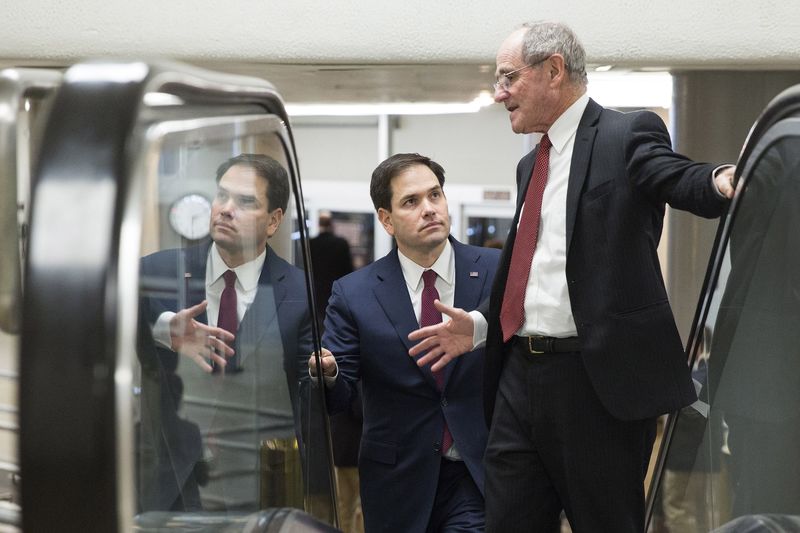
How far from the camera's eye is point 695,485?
307cm

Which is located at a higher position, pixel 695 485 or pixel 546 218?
pixel 546 218

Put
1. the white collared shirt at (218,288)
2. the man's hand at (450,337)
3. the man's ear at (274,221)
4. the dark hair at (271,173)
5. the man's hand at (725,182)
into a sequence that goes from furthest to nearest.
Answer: the man's hand at (450,337), the man's ear at (274,221), the man's hand at (725,182), the dark hair at (271,173), the white collared shirt at (218,288)

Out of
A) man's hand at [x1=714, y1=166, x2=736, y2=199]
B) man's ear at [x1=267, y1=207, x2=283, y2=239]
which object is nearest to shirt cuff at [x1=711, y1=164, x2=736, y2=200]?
man's hand at [x1=714, y1=166, x2=736, y2=199]

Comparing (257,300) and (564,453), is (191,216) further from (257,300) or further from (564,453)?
(564,453)

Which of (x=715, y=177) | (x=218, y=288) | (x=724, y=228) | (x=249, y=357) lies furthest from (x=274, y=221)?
(x=724, y=228)

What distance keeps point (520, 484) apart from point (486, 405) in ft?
0.91

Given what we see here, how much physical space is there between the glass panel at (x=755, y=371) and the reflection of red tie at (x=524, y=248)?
0.55 m

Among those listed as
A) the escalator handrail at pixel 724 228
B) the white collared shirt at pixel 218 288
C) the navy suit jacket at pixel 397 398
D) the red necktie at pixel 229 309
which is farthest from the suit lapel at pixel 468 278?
the red necktie at pixel 229 309

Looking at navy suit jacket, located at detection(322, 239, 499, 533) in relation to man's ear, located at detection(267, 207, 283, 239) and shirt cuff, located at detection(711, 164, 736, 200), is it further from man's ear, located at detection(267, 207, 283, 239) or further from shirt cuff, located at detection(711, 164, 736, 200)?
shirt cuff, located at detection(711, 164, 736, 200)

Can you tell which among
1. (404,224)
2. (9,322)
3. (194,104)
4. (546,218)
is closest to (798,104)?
(546,218)

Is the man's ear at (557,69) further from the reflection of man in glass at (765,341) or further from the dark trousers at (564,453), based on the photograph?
the dark trousers at (564,453)

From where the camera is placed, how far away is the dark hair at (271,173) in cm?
217

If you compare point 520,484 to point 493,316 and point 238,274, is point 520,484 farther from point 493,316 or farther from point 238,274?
point 238,274

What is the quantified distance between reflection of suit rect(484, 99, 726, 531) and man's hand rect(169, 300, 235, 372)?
1.08 meters
